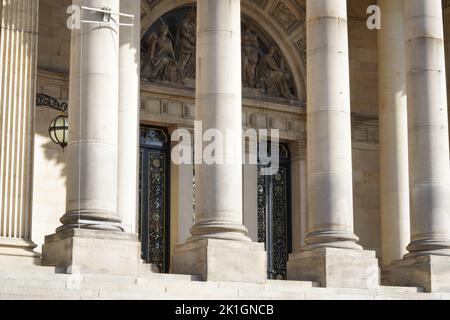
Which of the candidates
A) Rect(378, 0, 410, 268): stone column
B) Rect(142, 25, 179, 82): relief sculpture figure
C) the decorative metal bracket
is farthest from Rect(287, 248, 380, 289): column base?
Rect(142, 25, 179, 82): relief sculpture figure

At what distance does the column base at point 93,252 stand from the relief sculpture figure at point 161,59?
434 inches

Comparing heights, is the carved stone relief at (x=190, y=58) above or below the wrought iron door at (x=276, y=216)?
above

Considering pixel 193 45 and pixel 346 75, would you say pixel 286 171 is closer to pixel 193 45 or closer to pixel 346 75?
pixel 193 45

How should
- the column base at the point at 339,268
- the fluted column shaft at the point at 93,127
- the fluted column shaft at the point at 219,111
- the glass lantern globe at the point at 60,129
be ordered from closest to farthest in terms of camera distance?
the fluted column shaft at the point at 93,127
the fluted column shaft at the point at 219,111
the column base at the point at 339,268
the glass lantern globe at the point at 60,129

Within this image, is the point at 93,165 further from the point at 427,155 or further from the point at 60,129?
the point at 427,155

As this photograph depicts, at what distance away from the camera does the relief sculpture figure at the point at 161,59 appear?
120 feet

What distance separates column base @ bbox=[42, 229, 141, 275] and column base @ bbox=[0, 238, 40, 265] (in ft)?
1.87

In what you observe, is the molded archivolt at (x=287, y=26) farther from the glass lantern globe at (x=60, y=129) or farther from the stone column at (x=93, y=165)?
the stone column at (x=93, y=165)

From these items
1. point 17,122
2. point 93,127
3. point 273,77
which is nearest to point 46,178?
point 17,122

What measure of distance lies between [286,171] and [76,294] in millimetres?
16190

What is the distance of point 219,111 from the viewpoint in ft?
95.6

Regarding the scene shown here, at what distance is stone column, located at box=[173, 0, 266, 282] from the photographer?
28094 mm

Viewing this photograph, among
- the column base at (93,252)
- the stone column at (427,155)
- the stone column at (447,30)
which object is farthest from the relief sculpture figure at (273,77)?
the column base at (93,252)

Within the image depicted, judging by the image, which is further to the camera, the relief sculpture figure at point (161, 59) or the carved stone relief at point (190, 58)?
the carved stone relief at point (190, 58)
